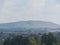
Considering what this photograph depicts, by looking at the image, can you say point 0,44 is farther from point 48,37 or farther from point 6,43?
point 48,37

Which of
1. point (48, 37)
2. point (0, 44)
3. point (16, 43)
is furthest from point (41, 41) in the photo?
point (0, 44)

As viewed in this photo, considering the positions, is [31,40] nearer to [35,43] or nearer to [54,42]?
[35,43]

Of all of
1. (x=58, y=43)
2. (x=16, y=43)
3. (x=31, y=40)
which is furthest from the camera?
(x=16, y=43)

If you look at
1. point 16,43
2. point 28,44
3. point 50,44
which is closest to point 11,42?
point 16,43

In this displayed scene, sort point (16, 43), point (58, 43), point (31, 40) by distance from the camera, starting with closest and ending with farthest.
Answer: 1. point (58, 43)
2. point (31, 40)
3. point (16, 43)

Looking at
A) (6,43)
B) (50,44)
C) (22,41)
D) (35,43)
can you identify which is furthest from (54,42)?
(6,43)

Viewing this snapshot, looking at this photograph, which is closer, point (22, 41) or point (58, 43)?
point (58, 43)

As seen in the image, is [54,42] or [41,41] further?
[41,41]
